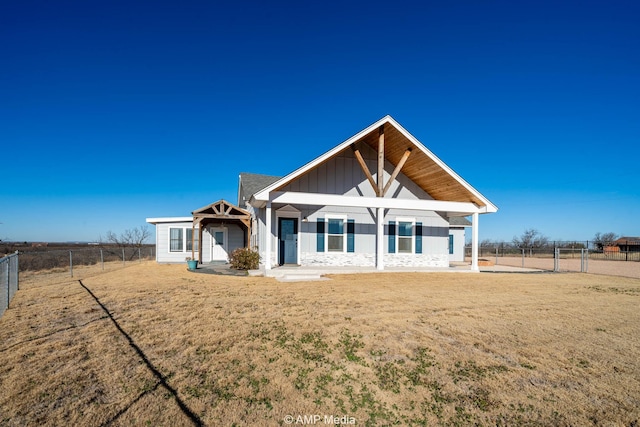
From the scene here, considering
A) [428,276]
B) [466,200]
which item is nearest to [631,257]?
[466,200]

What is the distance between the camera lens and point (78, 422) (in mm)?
2926

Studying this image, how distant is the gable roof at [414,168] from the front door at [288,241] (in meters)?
2.07

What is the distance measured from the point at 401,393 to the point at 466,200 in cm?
1246

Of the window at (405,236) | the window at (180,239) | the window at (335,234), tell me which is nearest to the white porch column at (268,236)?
the window at (335,234)

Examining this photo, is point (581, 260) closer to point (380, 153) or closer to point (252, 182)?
point (380, 153)

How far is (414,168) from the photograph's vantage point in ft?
46.2

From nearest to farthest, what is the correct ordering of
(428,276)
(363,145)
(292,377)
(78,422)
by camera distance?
(78,422) < (292,377) < (428,276) < (363,145)

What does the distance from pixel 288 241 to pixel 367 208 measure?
142 inches

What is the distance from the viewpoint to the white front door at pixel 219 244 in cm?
1827

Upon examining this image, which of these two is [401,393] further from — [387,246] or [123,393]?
[387,246]

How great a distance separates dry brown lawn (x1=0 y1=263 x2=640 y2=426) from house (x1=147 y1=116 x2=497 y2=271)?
5321 mm

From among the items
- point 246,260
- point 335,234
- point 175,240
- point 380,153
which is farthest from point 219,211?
point 380,153

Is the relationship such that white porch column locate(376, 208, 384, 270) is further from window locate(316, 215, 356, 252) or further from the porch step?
the porch step

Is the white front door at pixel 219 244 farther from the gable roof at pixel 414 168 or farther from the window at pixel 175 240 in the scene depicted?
the gable roof at pixel 414 168
